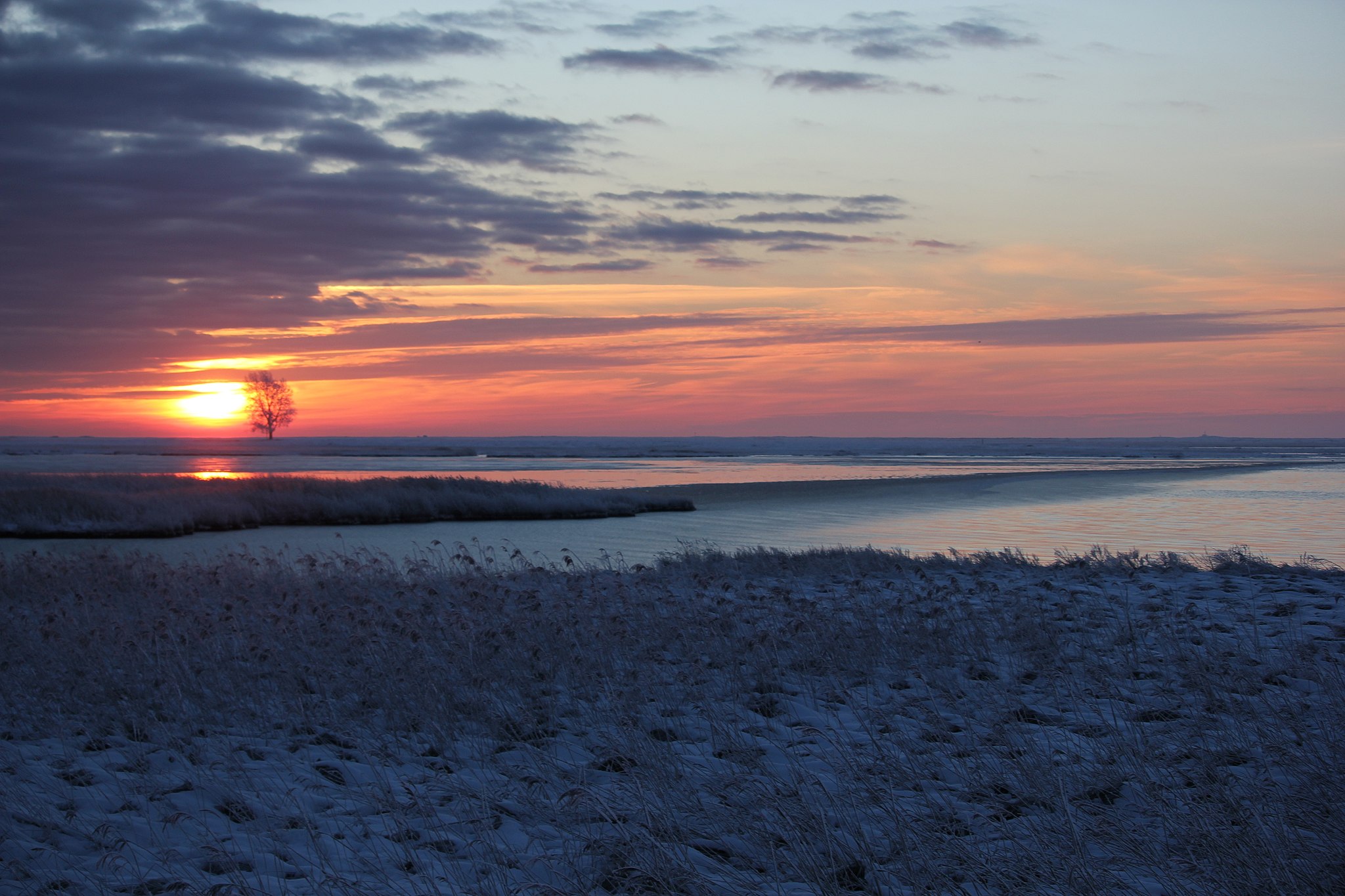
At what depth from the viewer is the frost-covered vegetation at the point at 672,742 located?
17.3 ft

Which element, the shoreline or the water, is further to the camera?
the shoreline

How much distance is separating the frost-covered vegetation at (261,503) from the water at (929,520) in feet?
5.55

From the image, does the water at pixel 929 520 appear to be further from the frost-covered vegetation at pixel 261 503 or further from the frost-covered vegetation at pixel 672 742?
the frost-covered vegetation at pixel 672 742

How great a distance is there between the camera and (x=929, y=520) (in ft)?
106

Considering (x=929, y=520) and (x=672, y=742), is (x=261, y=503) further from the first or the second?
(x=672, y=742)

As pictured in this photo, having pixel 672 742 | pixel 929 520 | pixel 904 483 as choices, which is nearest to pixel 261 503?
pixel 929 520

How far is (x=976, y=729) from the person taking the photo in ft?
25.1

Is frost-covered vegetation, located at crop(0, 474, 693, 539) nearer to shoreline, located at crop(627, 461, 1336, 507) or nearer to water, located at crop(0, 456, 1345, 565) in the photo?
water, located at crop(0, 456, 1345, 565)

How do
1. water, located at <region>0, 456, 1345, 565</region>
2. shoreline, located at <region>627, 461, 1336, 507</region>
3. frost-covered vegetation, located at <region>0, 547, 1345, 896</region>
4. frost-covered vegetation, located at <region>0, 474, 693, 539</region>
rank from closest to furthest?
frost-covered vegetation, located at <region>0, 547, 1345, 896</region> < water, located at <region>0, 456, 1345, 565</region> < frost-covered vegetation, located at <region>0, 474, 693, 539</region> < shoreline, located at <region>627, 461, 1336, 507</region>

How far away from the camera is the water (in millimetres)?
25312

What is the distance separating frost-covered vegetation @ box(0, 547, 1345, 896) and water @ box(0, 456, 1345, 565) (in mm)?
9402

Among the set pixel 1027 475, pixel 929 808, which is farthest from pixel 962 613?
pixel 1027 475

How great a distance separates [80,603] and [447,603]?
479cm

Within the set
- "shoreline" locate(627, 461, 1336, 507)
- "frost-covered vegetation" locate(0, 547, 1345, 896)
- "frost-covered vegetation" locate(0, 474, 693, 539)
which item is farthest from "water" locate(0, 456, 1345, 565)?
"frost-covered vegetation" locate(0, 547, 1345, 896)
